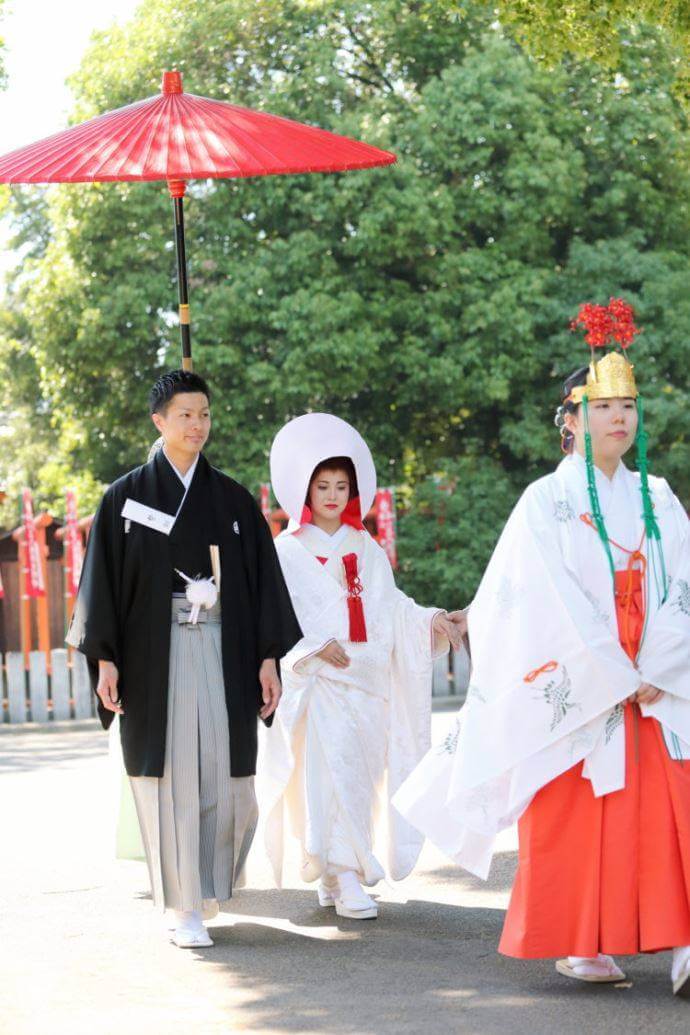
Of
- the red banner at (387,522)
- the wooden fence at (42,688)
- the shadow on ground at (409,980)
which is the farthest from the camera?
the red banner at (387,522)

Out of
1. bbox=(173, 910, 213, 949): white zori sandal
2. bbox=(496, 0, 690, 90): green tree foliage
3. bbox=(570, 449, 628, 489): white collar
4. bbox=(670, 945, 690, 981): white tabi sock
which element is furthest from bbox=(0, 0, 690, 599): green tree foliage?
bbox=(670, 945, 690, 981): white tabi sock

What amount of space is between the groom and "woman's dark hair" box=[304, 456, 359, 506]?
619 millimetres

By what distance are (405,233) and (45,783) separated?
10227mm

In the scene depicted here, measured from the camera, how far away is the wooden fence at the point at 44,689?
16297mm

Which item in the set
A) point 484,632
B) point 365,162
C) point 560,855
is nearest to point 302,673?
point 484,632

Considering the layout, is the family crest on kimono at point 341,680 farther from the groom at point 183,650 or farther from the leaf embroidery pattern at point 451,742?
the leaf embroidery pattern at point 451,742

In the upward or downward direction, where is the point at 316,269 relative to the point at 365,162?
upward

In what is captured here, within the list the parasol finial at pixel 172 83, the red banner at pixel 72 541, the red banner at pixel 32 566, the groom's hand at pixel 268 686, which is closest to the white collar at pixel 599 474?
the groom's hand at pixel 268 686

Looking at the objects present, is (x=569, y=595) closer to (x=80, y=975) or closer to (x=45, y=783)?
(x=80, y=975)

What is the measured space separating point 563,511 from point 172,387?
1590 millimetres

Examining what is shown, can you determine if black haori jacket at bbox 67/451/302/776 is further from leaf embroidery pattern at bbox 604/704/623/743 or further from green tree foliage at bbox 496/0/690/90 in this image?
green tree foliage at bbox 496/0/690/90

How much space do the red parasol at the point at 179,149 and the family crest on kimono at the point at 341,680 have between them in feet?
2.53

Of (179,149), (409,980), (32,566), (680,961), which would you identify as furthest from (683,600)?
(32,566)

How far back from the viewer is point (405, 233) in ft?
62.8
